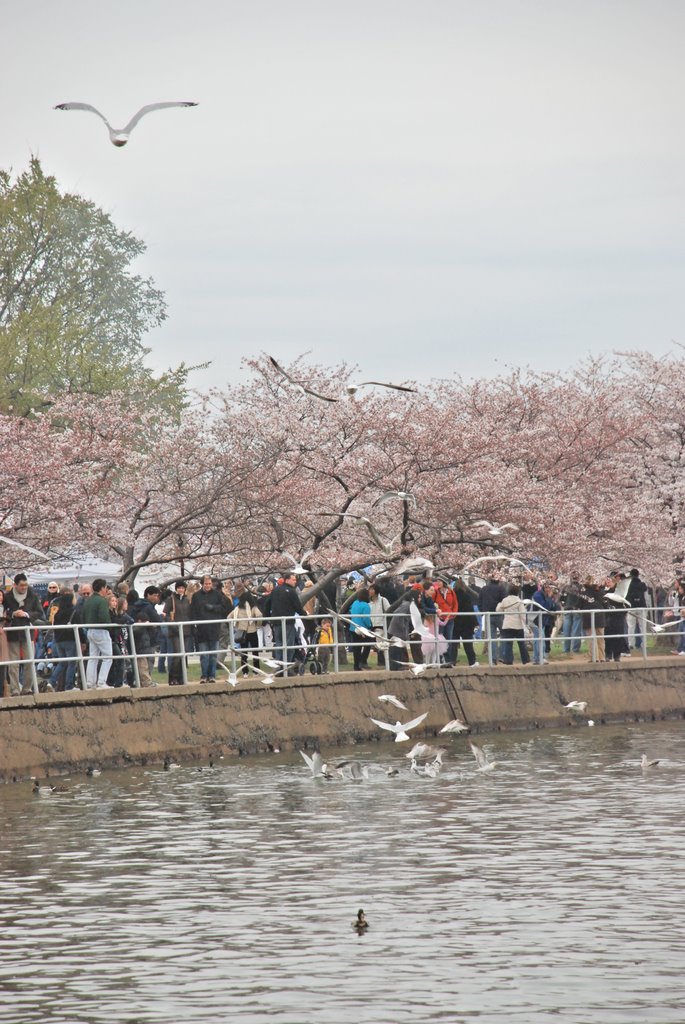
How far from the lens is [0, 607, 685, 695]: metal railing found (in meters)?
24.6

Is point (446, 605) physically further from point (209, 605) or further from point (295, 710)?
point (209, 605)

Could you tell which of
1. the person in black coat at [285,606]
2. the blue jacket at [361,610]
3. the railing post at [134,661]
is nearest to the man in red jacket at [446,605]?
the blue jacket at [361,610]

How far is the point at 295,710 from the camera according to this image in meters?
28.5

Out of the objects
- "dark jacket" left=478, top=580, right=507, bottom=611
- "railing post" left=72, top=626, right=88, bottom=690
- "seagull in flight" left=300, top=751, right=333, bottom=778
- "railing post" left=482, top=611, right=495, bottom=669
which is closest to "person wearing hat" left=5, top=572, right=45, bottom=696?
"railing post" left=72, top=626, right=88, bottom=690

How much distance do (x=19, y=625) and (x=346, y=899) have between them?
1137 cm

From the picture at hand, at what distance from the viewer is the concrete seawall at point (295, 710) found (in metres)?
24.4

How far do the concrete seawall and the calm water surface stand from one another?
87 cm

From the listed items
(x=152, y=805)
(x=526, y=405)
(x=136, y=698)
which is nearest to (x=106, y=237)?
(x=526, y=405)

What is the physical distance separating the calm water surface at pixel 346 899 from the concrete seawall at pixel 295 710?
87cm

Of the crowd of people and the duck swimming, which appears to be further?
the crowd of people

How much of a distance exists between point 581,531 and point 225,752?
16.4m

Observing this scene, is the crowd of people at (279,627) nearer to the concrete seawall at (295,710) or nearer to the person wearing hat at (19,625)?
the person wearing hat at (19,625)

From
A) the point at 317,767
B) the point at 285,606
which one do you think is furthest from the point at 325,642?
the point at 317,767

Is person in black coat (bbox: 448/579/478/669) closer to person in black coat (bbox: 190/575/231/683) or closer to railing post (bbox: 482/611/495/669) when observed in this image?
railing post (bbox: 482/611/495/669)
